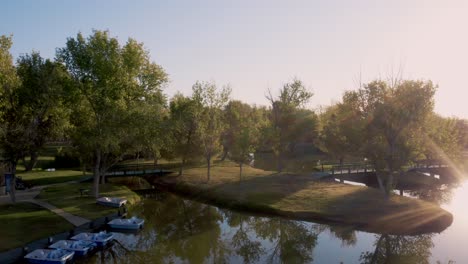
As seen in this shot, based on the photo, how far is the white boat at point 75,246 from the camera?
3142 centimetres

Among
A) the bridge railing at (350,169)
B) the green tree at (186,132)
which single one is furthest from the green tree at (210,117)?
the bridge railing at (350,169)

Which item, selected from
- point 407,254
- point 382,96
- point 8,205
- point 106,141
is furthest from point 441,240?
point 8,205

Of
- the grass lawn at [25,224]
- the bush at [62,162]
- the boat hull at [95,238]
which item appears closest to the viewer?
the grass lawn at [25,224]

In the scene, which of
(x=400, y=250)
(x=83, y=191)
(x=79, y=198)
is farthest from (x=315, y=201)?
(x=83, y=191)

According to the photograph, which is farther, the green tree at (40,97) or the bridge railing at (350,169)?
the bridge railing at (350,169)

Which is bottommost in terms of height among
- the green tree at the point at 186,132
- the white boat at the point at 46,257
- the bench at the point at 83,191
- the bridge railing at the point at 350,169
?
the white boat at the point at 46,257

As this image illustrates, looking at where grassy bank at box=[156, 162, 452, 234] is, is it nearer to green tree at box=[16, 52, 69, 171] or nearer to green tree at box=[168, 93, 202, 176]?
green tree at box=[168, 93, 202, 176]

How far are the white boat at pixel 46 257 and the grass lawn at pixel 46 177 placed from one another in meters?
32.1

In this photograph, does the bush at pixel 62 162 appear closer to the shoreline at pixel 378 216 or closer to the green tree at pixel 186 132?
the green tree at pixel 186 132

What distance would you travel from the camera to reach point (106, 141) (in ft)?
152

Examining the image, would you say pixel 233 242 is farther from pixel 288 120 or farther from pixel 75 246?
pixel 288 120

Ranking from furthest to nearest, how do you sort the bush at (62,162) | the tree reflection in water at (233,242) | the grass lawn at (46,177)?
1. the bush at (62,162)
2. the grass lawn at (46,177)
3. the tree reflection in water at (233,242)

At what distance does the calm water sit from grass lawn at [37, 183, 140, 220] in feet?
16.9

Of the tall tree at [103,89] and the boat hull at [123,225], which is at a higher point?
the tall tree at [103,89]
